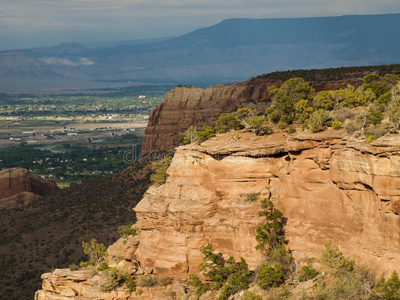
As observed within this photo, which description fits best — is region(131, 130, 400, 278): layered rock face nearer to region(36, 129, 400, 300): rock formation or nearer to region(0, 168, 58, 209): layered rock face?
region(36, 129, 400, 300): rock formation

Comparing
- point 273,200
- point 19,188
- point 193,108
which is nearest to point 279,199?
point 273,200

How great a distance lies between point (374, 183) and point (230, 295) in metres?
12.5

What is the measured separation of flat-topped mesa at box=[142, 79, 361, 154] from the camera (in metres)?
96.5

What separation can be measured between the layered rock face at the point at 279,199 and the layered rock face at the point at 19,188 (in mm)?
57006

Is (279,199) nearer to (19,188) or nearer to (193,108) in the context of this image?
(193,108)

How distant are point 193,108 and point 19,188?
32.4 metres

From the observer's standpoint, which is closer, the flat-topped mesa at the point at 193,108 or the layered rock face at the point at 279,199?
the layered rock face at the point at 279,199

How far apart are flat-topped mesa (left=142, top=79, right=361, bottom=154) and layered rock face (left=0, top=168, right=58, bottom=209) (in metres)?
20.2

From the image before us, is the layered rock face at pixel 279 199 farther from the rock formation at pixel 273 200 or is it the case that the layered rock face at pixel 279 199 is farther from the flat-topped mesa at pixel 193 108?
the flat-topped mesa at pixel 193 108

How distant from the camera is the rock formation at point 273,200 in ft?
112

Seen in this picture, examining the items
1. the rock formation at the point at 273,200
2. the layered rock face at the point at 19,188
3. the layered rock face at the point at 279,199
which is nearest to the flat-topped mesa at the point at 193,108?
the layered rock face at the point at 19,188

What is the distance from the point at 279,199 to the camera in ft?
131

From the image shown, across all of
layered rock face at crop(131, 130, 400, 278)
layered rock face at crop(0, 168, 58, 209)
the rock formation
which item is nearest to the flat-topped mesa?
layered rock face at crop(0, 168, 58, 209)

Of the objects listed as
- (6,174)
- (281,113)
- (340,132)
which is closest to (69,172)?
(6,174)
